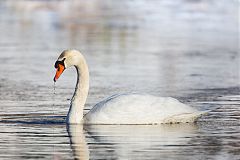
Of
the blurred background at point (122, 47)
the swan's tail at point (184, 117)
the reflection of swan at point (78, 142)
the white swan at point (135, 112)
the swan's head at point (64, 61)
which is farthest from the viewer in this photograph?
the blurred background at point (122, 47)

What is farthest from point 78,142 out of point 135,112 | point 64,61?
point 64,61

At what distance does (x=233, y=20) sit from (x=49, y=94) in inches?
1025

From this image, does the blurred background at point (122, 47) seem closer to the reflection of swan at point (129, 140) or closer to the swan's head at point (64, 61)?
the swan's head at point (64, 61)

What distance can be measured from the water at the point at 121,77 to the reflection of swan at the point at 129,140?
1 centimetres

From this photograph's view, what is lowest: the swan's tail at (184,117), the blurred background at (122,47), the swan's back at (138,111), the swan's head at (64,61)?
the blurred background at (122,47)

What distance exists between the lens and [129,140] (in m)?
12.9

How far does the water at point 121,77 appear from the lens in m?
12.5

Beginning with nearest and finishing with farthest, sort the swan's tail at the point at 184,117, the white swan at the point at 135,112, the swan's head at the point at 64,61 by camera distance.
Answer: the white swan at the point at 135,112, the swan's tail at the point at 184,117, the swan's head at the point at 64,61

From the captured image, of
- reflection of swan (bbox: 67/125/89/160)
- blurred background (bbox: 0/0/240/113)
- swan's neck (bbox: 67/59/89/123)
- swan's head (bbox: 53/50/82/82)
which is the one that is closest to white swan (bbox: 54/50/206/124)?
swan's neck (bbox: 67/59/89/123)

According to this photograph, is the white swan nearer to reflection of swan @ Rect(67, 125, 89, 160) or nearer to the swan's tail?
the swan's tail

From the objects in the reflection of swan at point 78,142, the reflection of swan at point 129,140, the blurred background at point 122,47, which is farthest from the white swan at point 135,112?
the blurred background at point 122,47

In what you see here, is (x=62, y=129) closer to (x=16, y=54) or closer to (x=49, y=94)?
(x=49, y=94)

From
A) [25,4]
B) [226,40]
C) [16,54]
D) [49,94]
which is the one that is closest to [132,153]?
[49,94]

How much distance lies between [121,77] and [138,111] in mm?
7147
